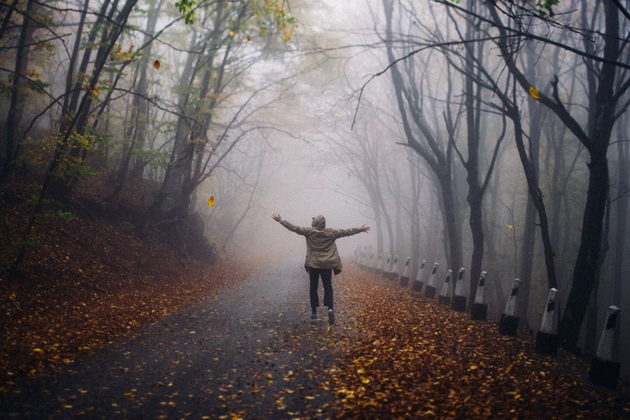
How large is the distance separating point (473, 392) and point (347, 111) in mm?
19214

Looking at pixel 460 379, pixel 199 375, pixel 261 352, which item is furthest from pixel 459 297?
pixel 199 375

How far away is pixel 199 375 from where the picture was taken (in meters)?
4.21

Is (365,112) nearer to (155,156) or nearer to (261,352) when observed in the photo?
(155,156)

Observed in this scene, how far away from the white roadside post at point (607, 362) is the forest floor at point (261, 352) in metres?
0.16

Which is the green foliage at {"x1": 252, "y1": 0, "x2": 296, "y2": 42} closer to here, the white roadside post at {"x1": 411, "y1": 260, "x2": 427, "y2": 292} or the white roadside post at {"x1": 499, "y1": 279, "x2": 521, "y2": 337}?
the white roadside post at {"x1": 499, "y1": 279, "x2": 521, "y2": 337}

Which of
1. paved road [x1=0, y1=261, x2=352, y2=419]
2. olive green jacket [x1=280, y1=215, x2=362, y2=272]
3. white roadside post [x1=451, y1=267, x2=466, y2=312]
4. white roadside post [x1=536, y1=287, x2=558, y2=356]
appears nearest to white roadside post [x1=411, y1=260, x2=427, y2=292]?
white roadside post [x1=451, y1=267, x2=466, y2=312]

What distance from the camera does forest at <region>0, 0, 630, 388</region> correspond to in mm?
6754

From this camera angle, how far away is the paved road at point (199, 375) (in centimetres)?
338

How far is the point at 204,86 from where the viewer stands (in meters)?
13.3

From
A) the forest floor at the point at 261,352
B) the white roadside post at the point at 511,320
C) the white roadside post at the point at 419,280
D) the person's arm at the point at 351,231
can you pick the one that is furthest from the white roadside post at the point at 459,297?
the white roadside post at the point at 419,280

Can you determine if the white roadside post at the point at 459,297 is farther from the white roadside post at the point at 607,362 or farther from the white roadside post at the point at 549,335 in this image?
the white roadside post at the point at 607,362

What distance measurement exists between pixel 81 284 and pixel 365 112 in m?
16.4

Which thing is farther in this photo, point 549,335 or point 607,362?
point 549,335

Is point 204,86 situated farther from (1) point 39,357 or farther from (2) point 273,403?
(2) point 273,403
